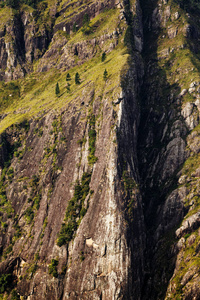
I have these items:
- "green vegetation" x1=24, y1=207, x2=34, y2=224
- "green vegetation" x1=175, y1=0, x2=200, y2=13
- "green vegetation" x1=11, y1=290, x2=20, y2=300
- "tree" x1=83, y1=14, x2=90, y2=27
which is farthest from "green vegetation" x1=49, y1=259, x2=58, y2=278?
"green vegetation" x1=175, y1=0, x2=200, y2=13

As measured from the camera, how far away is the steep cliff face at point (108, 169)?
83.4m

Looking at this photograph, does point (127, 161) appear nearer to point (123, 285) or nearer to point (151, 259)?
point (151, 259)

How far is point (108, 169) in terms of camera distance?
94.4 m

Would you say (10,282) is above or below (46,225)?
below

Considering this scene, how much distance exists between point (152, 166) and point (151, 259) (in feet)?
121

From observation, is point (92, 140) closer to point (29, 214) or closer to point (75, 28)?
point (29, 214)

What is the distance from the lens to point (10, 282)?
94125mm

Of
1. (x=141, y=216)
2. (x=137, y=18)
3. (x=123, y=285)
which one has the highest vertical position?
(x=137, y=18)

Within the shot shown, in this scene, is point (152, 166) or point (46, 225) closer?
point (46, 225)

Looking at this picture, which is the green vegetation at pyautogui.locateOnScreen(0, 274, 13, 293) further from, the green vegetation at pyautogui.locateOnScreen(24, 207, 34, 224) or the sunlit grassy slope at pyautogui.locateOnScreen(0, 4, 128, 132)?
the sunlit grassy slope at pyautogui.locateOnScreen(0, 4, 128, 132)

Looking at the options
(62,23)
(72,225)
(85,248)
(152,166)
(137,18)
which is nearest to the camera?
(85,248)

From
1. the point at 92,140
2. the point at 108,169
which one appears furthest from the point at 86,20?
the point at 108,169

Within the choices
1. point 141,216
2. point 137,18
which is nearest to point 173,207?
point 141,216

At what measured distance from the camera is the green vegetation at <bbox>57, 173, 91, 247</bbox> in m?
91.1
